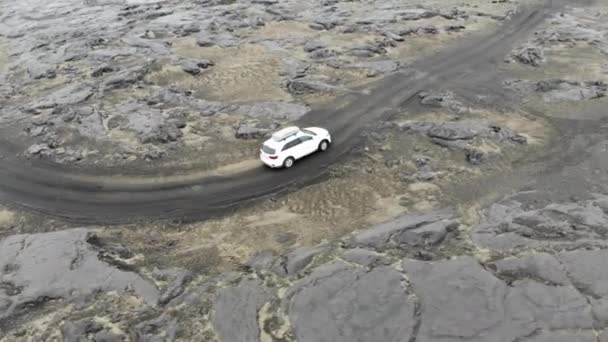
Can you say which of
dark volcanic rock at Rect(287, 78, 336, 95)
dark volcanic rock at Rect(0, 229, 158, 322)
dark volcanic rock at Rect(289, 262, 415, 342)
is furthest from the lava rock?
dark volcanic rock at Rect(289, 262, 415, 342)

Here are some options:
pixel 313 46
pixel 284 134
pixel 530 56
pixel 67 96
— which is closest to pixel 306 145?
pixel 284 134

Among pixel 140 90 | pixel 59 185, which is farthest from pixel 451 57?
pixel 59 185

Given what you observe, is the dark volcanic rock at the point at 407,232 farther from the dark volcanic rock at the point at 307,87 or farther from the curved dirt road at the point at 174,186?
the dark volcanic rock at the point at 307,87

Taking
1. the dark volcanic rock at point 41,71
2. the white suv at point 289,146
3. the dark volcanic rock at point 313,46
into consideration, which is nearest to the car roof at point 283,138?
the white suv at point 289,146

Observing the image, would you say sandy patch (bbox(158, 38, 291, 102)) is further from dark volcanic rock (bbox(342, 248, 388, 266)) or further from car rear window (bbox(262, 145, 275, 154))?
dark volcanic rock (bbox(342, 248, 388, 266))

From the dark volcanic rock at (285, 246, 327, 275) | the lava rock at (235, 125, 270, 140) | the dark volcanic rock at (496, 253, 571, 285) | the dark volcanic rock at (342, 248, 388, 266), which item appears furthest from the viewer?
the lava rock at (235, 125, 270, 140)

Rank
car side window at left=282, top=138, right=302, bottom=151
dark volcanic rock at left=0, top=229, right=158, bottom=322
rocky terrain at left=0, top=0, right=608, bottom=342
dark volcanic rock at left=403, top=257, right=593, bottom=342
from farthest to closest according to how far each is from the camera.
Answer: car side window at left=282, top=138, right=302, bottom=151, dark volcanic rock at left=0, top=229, right=158, bottom=322, rocky terrain at left=0, top=0, right=608, bottom=342, dark volcanic rock at left=403, top=257, right=593, bottom=342

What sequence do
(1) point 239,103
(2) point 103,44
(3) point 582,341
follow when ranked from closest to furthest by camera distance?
(3) point 582,341 < (1) point 239,103 < (2) point 103,44

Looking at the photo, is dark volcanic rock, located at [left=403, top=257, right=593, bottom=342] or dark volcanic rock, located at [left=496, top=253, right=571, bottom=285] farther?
dark volcanic rock, located at [left=496, top=253, right=571, bottom=285]

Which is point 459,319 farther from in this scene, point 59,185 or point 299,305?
point 59,185

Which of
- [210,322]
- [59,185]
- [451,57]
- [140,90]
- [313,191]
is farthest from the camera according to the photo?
[451,57]
